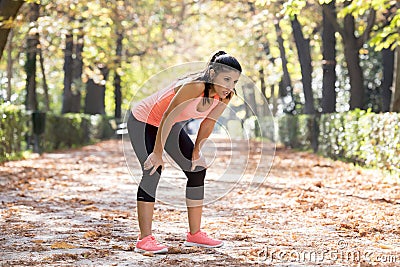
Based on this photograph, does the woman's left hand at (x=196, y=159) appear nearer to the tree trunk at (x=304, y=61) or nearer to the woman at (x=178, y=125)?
the woman at (x=178, y=125)

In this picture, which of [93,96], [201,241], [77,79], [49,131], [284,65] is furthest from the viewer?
[93,96]

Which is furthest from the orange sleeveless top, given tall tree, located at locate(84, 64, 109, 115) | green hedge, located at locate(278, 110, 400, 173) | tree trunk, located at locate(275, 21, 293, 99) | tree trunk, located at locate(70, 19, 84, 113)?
tall tree, located at locate(84, 64, 109, 115)

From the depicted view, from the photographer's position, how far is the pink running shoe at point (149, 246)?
247 inches

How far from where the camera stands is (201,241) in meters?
6.63

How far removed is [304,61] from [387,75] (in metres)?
2.95

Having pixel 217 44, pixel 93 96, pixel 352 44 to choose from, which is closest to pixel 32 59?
pixel 352 44

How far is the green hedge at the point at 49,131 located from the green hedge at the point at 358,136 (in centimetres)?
835

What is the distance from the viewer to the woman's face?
6121mm

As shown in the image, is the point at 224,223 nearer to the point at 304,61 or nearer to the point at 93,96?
the point at 304,61

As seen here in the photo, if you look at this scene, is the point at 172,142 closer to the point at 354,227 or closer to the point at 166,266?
the point at 166,266

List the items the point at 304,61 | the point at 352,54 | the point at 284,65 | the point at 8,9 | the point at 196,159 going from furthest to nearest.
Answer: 1. the point at 284,65
2. the point at 304,61
3. the point at 352,54
4. the point at 8,9
5. the point at 196,159

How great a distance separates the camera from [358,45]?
72.3ft

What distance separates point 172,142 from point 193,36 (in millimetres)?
45628

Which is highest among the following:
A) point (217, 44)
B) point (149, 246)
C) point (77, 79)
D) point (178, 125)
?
point (217, 44)
